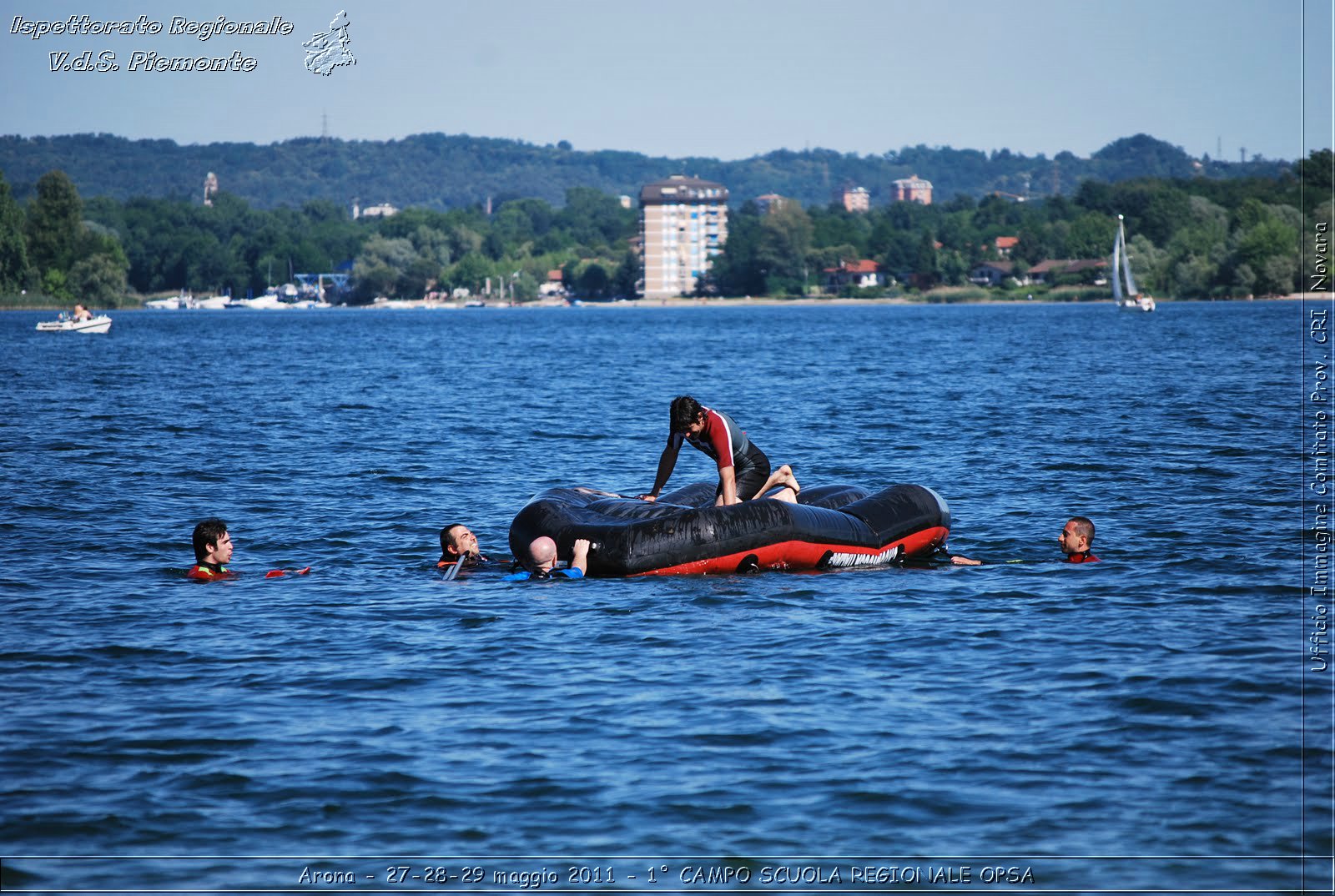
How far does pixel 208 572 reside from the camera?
1512cm

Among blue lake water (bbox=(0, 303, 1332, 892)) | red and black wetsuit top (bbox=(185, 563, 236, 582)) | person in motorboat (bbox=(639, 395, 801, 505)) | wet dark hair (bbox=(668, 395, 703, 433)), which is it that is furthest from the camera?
red and black wetsuit top (bbox=(185, 563, 236, 582))

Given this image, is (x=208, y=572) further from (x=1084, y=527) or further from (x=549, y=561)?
(x=1084, y=527)

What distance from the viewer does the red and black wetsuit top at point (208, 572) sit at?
49.6 ft

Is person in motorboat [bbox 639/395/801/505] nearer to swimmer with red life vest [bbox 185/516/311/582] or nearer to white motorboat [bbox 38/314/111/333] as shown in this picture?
swimmer with red life vest [bbox 185/516/311/582]

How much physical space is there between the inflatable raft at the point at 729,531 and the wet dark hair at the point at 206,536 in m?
3.18

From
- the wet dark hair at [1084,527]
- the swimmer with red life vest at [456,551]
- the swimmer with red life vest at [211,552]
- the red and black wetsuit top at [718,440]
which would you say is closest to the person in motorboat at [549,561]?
the swimmer with red life vest at [456,551]

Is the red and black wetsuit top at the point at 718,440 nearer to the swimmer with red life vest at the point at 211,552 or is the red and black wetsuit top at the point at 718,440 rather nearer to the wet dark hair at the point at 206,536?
the swimmer with red life vest at the point at 211,552

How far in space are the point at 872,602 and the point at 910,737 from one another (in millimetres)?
4137

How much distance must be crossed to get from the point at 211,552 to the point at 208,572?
278mm

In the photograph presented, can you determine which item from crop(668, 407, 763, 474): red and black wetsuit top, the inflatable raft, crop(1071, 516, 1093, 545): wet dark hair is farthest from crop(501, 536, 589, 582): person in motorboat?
crop(1071, 516, 1093, 545): wet dark hair

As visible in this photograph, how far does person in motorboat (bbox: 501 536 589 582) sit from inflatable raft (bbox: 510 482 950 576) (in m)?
0.08

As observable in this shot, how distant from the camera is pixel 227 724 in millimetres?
10078

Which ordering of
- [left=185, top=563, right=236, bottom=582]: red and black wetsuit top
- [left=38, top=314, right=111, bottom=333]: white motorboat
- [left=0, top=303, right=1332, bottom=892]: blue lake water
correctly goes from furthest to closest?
1. [left=38, top=314, right=111, bottom=333]: white motorboat
2. [left=185, top=563, right=236, bottom=582]: red and black wetsuit top
3. [left=0, top=303, right=1332, bottom=892]: blue lake water

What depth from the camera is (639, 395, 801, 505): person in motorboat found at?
570 inches
